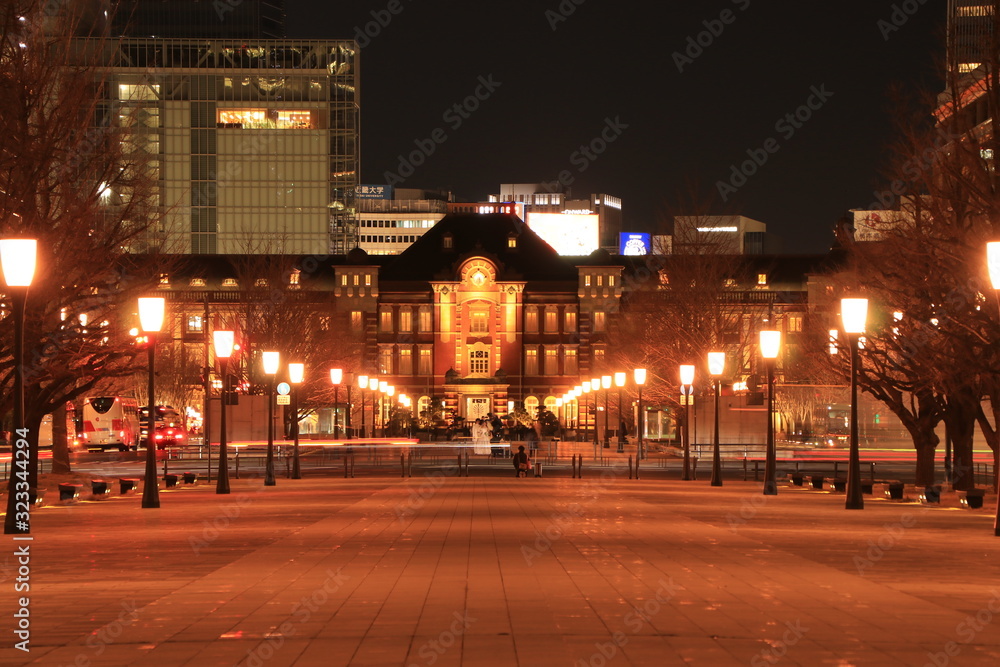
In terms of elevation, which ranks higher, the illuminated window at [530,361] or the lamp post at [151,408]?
the illuminated window at [530,361]

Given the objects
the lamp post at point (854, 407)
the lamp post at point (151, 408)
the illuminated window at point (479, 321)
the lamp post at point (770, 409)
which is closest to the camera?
the lamp post at point (151, 408)

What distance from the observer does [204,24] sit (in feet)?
546

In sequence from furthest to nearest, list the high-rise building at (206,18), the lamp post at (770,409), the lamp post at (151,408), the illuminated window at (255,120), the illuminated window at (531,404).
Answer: the high-rise building at (206,18), the illuminated window at (255,120), the illuminated window at (531,404), the lamp post at (770,409), the lamp post at (151,408)

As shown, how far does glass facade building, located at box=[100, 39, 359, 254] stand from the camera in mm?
157875

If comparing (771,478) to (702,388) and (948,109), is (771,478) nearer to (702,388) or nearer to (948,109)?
(948,109)

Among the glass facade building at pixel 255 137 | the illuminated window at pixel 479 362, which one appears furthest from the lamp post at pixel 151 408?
the glass facade building at pixel 255 137

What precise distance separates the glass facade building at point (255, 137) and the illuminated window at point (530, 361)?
4121 centimetres

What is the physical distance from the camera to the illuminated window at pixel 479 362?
128875mm

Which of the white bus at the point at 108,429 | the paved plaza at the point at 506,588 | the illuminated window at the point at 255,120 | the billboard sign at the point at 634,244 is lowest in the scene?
the paved plaza at the point at 506,588

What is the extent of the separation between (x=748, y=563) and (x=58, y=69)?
73.5ft

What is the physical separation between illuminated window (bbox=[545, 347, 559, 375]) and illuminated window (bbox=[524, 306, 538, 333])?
240 centimetres


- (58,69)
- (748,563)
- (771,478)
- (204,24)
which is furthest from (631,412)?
(204,24)

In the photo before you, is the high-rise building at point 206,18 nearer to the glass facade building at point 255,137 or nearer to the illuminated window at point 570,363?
the glass facade building at point 255,137

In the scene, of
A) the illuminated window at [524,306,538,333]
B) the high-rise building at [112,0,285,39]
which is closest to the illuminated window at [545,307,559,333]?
the illuminated window at [524,306,538,333]
